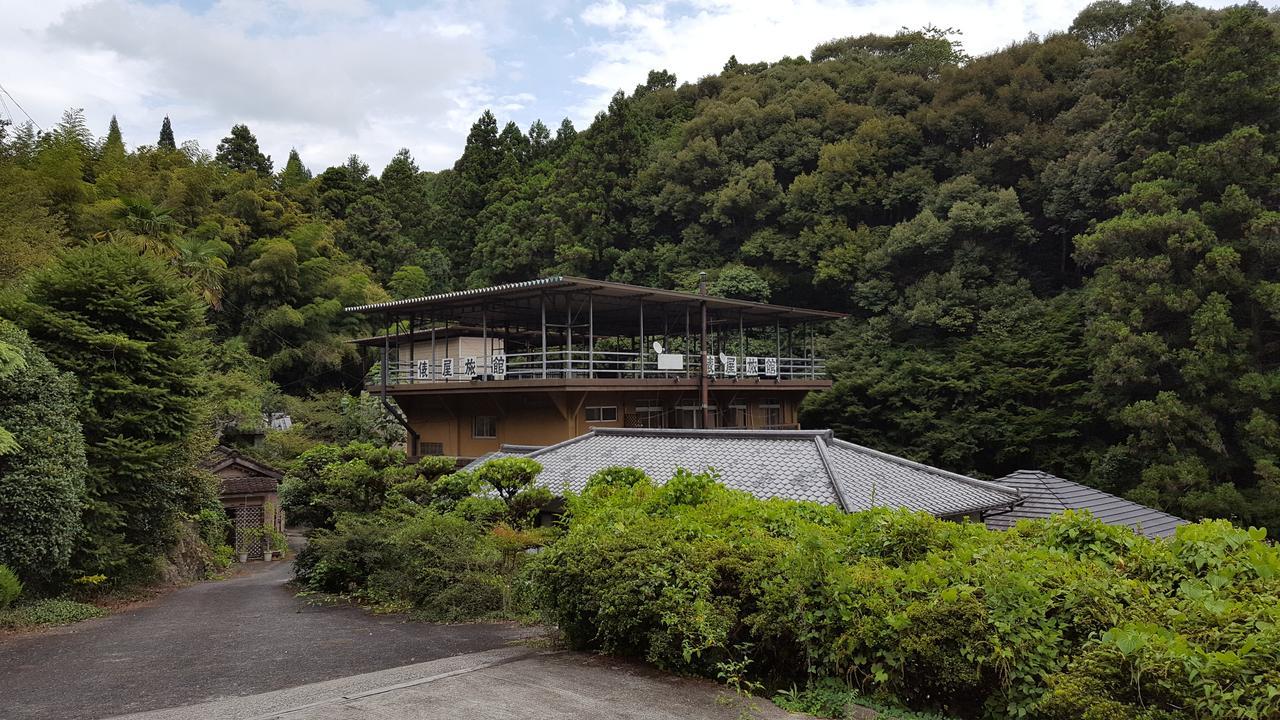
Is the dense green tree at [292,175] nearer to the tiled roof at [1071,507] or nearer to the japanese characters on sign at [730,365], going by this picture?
the japanese characters on sign at [730,365]

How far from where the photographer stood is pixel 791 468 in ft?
38.1

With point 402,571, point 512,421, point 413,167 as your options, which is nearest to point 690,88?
point 413,167

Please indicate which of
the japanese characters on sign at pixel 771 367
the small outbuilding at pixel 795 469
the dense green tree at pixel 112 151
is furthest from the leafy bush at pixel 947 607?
the dense green tree at pixel 112 151

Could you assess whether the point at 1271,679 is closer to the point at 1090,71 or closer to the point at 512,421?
→ the point at 512,421

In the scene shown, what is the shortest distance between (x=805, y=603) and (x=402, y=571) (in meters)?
6.72

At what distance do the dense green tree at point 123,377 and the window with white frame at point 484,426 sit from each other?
8.99 meters

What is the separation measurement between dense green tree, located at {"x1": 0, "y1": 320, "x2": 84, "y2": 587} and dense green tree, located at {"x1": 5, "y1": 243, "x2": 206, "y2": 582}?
63 cm

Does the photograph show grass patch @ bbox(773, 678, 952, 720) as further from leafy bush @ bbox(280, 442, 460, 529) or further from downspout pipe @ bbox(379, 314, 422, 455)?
downspout pipe @ bbox(379, 314, 422, 455)

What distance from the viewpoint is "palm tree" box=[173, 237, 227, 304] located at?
2356 cm

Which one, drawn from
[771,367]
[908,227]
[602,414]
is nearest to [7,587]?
[602,414]

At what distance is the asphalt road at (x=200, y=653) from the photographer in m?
5.81

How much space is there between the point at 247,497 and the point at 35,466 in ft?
39.7

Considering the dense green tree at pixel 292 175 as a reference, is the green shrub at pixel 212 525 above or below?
Answer: below

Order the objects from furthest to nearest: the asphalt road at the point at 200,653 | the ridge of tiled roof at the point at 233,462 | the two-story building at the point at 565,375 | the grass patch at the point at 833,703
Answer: the ridge of tiled roof at the point at 233,462 → the two-story building at the point at 565,375 → the asphalt road at the point at 200,653 → the grass patch at the point at 833,703
